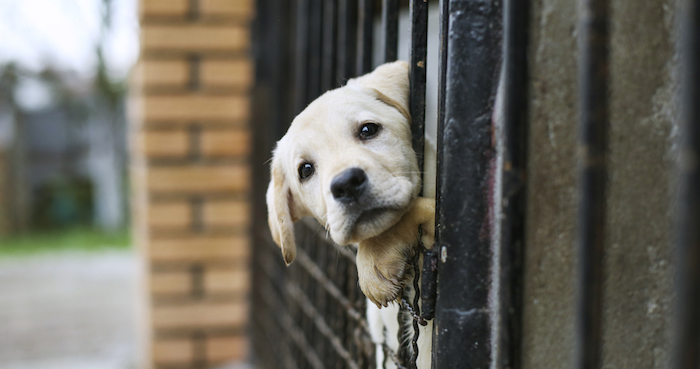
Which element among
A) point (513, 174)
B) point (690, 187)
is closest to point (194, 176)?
point (513, 174)

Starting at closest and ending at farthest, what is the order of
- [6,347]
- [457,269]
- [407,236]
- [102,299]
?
[457,269] < [407,236] < [6,347] < [102,299]

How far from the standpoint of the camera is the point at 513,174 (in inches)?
37.6

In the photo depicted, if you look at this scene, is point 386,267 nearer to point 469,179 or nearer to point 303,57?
point 469,179

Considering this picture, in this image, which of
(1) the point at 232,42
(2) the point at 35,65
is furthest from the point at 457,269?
(2) the point at 35,65

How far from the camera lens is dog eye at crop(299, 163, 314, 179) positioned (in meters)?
1.56

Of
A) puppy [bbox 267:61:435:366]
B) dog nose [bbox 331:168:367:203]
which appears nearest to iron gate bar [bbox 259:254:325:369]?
puppy [bbox 267:61:435:366]

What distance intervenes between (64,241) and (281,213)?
12.1m

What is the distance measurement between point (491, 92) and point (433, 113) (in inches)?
87.7

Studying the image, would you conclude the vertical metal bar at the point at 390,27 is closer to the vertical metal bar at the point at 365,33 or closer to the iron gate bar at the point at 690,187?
the vertical metal bar at the point at 365,33

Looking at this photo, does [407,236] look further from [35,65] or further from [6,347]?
[35,65]

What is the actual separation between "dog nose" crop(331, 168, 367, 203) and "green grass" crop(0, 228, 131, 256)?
10626 millimetres

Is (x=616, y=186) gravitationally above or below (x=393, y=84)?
below

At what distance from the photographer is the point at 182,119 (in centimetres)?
367

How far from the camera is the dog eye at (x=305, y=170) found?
1563mm
